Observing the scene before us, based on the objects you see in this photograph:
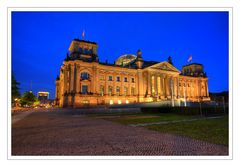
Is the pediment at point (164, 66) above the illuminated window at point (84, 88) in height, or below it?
above

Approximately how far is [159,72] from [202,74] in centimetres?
2665

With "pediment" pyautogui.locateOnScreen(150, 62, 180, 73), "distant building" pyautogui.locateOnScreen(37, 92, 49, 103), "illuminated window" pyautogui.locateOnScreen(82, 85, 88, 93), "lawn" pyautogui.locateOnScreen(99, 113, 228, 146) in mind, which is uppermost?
"pediment" pyautogui.locateOnScreen(150, 62, 180, 73)

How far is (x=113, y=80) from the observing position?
51000 mm

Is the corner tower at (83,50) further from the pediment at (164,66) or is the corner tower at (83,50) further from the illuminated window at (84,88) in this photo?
the pediment at (164,66)

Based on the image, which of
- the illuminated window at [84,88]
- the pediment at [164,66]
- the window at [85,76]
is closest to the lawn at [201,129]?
the illuminated window at [84,88]

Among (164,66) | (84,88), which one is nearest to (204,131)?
(84,88)

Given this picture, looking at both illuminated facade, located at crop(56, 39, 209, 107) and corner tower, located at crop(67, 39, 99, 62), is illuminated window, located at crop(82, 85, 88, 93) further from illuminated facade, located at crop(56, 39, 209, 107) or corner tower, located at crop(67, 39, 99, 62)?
corner tower, located at crop(67, 39, 99, 62)

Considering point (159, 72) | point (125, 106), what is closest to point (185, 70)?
point (159, 72)

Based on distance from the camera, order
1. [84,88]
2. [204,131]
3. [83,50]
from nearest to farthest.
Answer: [204,131] → [84,88] → [83,50]

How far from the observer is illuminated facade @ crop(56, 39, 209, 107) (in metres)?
44.2

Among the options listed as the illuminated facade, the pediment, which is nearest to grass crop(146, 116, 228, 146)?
the illuminated facade

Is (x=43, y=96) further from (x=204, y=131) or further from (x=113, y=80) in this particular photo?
(x=204, y=131)

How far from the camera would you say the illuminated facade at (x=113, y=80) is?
44156 mm
